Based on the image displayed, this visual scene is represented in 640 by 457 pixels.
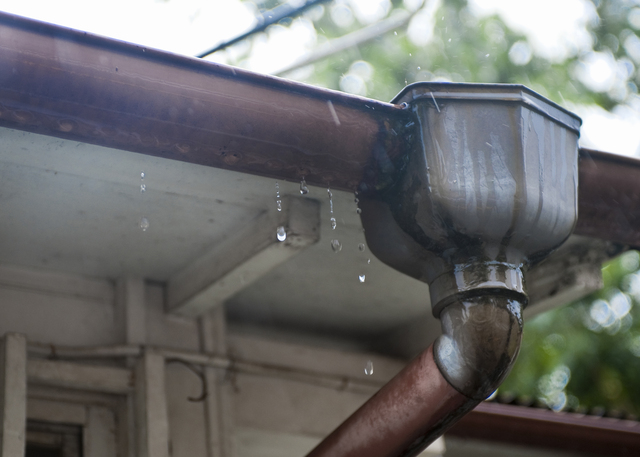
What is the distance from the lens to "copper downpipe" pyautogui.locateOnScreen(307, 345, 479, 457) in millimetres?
2150

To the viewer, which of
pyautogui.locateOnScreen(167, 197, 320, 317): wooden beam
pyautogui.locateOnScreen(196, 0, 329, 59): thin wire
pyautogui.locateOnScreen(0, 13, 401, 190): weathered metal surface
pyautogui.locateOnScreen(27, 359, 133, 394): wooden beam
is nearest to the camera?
pyautogui.locateOnScreen(0, 13, 401, 190): weathered metal surface

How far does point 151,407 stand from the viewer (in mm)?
2846

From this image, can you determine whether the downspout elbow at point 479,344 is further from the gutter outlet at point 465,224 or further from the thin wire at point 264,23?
the thin wire at point 264,23

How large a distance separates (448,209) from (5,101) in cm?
118

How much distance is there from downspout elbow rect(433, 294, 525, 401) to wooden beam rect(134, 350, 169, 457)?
119cm

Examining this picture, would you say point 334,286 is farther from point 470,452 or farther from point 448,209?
point 470,452

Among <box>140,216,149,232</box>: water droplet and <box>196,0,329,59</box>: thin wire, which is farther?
<box>196,0,329,59</box>: thin wire

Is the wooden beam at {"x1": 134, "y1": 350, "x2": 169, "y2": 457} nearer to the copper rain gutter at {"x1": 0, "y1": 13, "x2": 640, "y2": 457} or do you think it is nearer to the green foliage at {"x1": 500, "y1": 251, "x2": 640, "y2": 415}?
the copper rain gutter at {"x1": 0, "y1": 13, "x2": 640, "y2": 457}

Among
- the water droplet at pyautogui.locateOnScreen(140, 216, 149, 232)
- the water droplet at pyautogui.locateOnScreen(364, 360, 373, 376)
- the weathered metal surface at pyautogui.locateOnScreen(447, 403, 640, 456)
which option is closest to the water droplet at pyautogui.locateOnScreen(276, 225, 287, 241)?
the water droplet at pyautogui.locateOnScreen(140, 216, 149, 232)

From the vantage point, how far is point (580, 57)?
10492 millimetres

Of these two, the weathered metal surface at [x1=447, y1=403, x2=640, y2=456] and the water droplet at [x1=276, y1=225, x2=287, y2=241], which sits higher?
the water droplet at [x1=276, y1=225, x2=287, y2=241]

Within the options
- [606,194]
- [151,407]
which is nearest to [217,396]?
[151,407]

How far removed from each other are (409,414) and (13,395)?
4.38ft

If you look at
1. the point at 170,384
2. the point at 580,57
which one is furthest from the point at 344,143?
the point at 580,57
